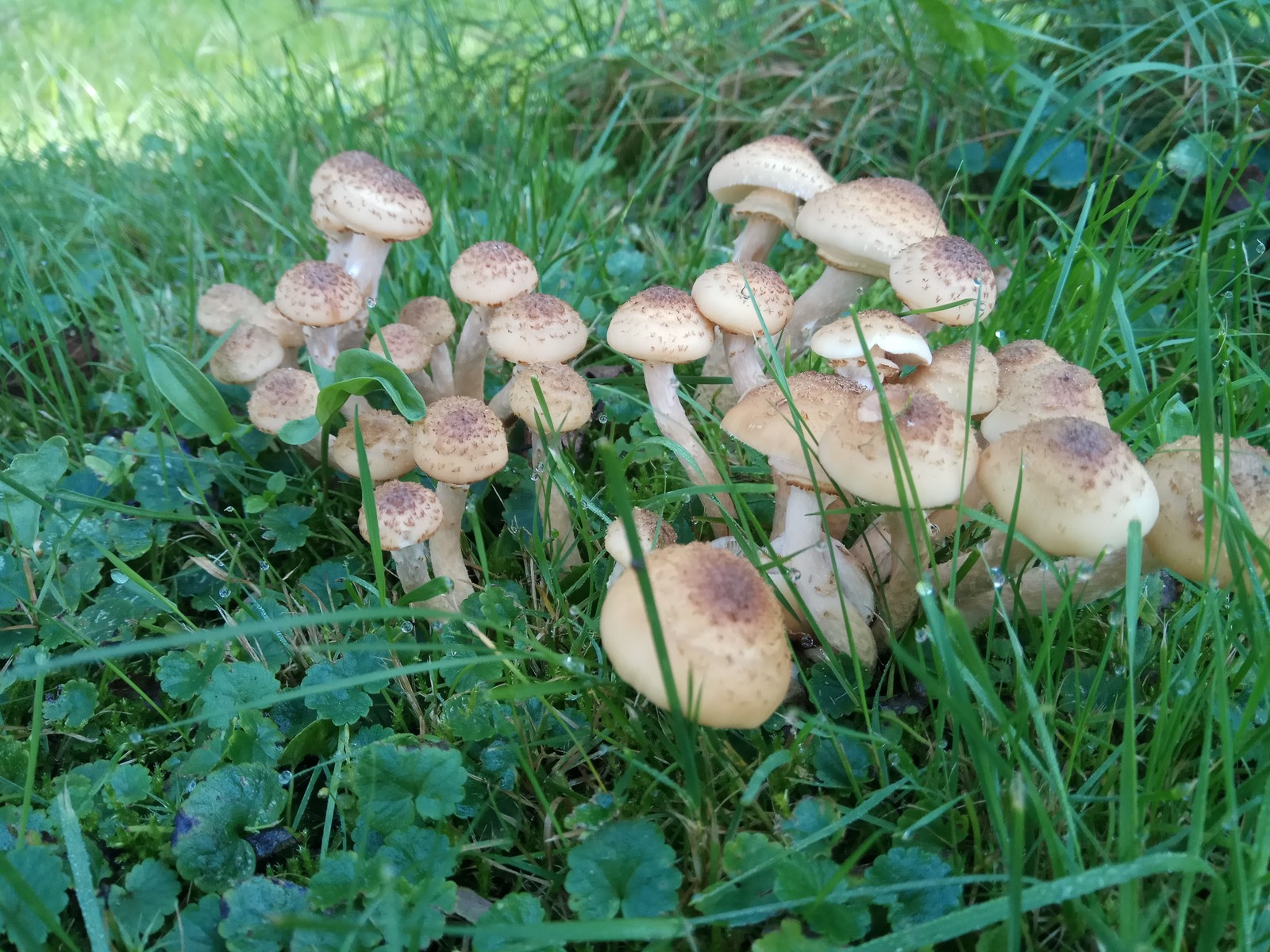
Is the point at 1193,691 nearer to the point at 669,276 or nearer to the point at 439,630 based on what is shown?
the point at 439,630

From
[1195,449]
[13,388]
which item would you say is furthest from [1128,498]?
[13,388]

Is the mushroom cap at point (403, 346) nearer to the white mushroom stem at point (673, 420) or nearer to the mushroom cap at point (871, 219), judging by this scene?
the white mushroom stem at point (673, 420)

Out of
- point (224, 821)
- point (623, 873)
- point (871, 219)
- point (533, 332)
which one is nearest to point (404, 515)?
point (533, 332)

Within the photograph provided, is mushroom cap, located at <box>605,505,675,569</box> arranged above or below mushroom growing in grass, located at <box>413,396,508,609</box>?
below

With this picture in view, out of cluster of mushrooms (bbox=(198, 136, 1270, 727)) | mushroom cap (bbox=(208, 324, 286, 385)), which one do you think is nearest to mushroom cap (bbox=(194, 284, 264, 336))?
cluster of mushrooms (bbox=(198, 136, 1270, 727))

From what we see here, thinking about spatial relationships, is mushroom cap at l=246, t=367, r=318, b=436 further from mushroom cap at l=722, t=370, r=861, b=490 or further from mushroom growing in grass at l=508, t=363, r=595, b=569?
mushroom cap at l=722, t=370, r=861, b=490

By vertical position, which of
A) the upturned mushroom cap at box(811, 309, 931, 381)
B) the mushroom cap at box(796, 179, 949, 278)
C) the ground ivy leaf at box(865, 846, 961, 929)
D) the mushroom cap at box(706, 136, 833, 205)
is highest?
the mushroom cap at box(706, 136, 833, 205)
